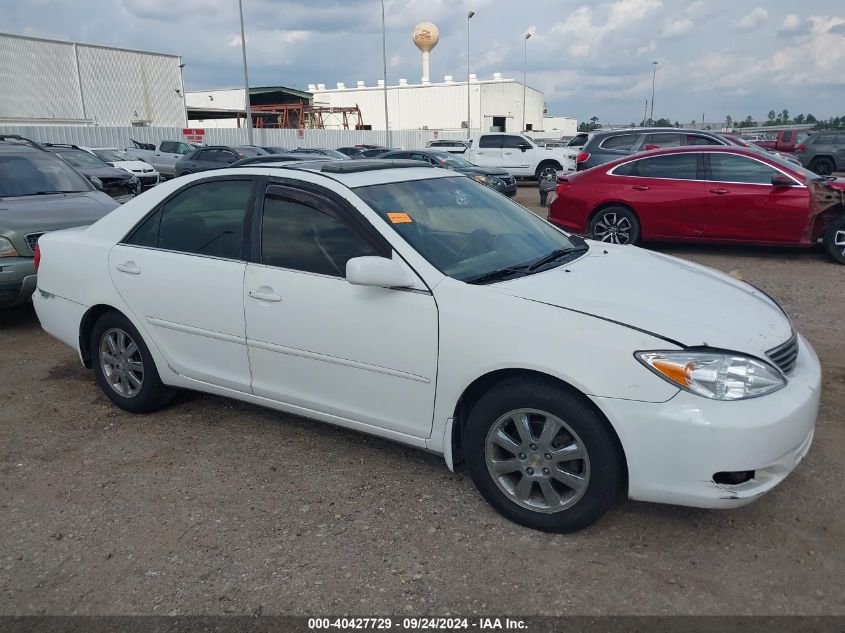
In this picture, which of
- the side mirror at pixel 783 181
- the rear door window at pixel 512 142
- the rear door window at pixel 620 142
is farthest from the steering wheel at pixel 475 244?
the rear door window at pixel 512 142

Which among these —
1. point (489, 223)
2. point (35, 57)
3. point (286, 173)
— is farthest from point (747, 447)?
point (35, 57)

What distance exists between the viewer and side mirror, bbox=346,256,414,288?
3129 mm

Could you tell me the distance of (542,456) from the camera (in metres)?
2.95

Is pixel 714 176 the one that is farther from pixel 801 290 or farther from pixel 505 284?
pixel 505 284

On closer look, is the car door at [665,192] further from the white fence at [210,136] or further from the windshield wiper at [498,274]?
the white fence at [210,136]

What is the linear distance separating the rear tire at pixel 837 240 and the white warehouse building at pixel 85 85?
3982cm

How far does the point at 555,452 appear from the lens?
2.91 metres

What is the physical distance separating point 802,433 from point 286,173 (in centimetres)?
283

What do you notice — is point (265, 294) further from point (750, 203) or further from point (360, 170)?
point (750, 203)

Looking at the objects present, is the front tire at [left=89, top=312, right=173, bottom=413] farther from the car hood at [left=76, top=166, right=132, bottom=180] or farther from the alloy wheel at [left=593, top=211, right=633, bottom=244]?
the car hood at [left=76, top=166, right=132, bottom=180]

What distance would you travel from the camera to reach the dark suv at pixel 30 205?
617cm

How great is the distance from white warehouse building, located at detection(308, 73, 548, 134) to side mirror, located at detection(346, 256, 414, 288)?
61.9 meters

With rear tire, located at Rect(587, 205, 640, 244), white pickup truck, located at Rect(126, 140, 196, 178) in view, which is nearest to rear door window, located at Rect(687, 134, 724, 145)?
rear tire, located at Rect(587, 205, 640, 244)

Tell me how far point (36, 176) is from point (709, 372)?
7.63 m
